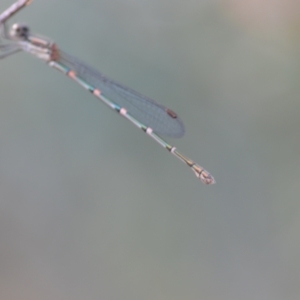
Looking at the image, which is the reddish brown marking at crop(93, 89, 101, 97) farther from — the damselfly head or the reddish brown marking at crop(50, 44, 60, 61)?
the damselfly head

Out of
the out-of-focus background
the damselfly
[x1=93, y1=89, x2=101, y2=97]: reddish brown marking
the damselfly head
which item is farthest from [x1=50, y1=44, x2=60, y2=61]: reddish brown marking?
the out-of-focus background

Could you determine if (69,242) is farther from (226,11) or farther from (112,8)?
(226,11)

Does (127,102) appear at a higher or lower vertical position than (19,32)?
higher

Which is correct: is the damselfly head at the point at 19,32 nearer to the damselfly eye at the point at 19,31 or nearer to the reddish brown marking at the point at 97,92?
the damselfly eye at the point at 19,31

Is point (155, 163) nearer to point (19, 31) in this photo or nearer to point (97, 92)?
point (97, 92)

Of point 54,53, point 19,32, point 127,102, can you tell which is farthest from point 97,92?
point 19,32

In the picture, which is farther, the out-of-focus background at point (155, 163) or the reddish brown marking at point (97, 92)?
the out-of-focus background at point (155, 163)

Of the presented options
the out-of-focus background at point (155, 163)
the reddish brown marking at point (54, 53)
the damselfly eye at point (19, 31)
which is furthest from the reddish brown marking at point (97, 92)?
the out-of-focus background at point (155, 163)

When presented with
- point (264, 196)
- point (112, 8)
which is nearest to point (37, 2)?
point (112, 8)
